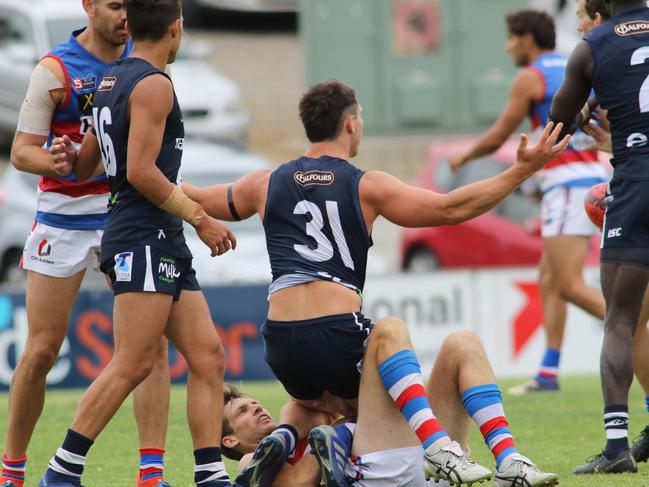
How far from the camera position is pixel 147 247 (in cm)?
634

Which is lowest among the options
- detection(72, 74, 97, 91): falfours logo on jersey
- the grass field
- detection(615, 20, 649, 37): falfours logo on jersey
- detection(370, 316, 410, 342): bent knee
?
the grass field

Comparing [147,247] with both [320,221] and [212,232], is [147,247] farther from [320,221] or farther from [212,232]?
[320,221]

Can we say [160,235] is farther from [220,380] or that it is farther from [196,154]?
[196,154]

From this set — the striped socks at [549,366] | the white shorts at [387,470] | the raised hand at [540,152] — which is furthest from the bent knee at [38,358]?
the striped socks at [549,366]

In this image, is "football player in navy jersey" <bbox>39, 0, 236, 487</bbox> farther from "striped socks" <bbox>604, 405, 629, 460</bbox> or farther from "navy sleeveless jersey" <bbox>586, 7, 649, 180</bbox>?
"navy sleeveless jersey" <bbox>586, 7, 649, 180</bbox>

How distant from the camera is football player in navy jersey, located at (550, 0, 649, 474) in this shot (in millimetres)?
6949

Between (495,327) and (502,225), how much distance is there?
2.88 metres

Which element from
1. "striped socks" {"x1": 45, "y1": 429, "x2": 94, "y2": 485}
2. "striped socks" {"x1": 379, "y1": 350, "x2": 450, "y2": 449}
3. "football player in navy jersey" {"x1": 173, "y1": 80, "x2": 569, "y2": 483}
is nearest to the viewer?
"striped socks" {"x1": 379, "y1": 350, "x2": 450, "y2": 449}

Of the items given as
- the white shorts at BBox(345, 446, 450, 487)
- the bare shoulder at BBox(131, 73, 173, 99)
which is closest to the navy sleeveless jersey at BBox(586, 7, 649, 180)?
the white shorts at BBox(345, 446, 450, 487)

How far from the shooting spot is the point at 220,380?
6.45 meters

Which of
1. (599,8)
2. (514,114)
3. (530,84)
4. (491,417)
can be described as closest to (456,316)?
(514,114)

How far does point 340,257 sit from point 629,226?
5.16 ft

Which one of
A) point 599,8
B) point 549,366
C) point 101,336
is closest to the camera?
point 599,8

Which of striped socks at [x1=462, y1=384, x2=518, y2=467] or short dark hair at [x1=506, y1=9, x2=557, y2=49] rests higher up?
short dark hair at [x1=506, y1=9, x2=557, y2=49]
